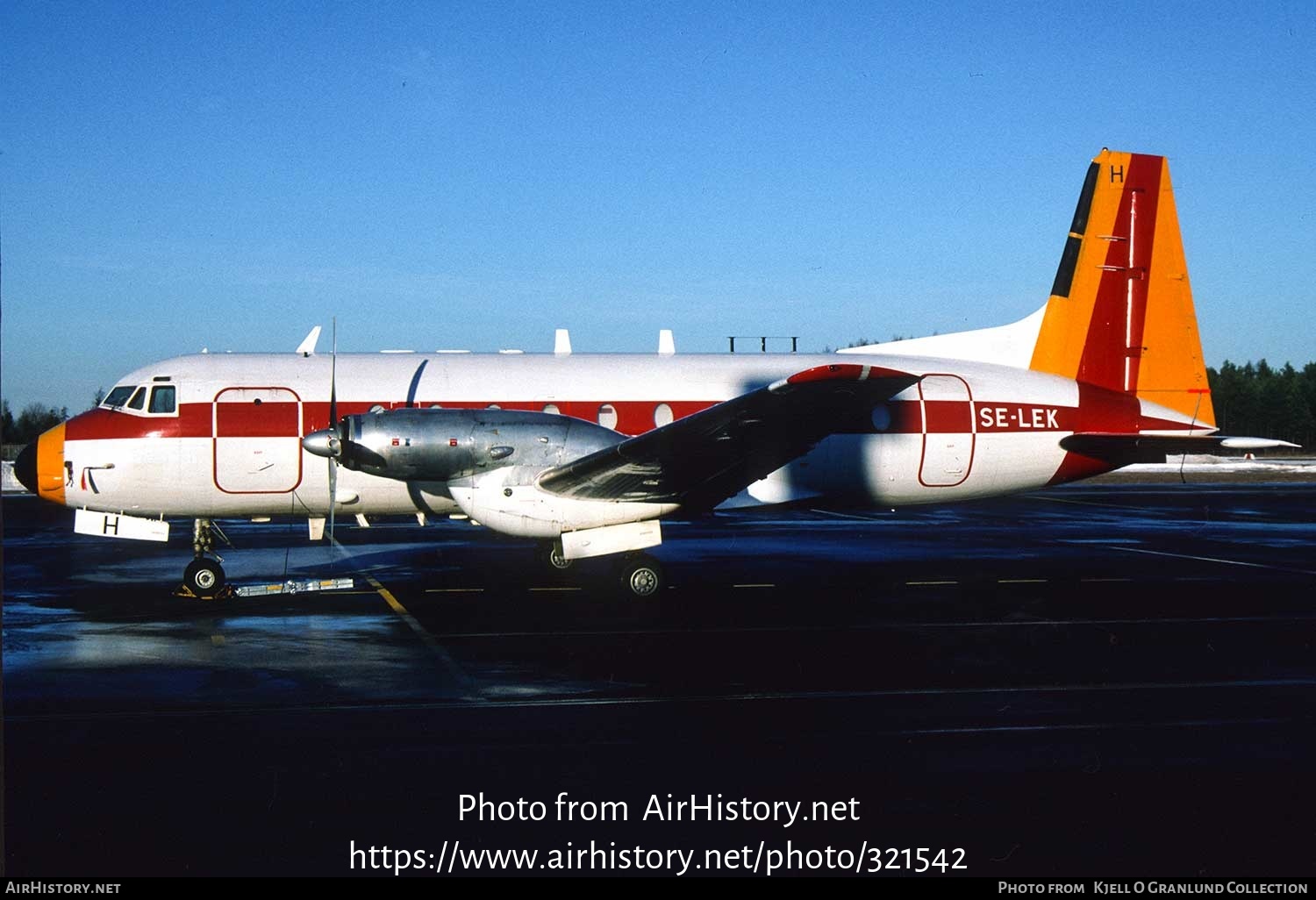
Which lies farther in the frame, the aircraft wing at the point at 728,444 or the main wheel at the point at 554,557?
the main wheel at the point at 554,557

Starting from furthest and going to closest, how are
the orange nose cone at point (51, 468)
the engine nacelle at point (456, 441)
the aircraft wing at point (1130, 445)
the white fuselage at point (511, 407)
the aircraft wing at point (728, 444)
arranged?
the aircraft wing at point (1130, 445), the white fuselage at point (511, 407), the orange nose cone at point (51, 468), the engine nacelle at point (456, 441), the aircraft wing at point (728, 444)

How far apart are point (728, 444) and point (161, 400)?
7.73 m

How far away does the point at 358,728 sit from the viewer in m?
7.94

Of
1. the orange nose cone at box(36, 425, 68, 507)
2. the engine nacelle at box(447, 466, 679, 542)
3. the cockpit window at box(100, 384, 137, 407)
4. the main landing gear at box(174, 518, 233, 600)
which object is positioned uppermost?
the cockpit window at box(100, 384, 137, 407)

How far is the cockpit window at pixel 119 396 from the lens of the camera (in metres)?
15.5

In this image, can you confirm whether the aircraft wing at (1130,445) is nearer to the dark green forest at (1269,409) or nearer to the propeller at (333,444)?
the propeller at (333,444)

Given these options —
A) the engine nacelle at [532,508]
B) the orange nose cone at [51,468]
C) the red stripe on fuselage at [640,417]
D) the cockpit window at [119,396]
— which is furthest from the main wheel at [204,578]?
the engine nacelle at [532,508]

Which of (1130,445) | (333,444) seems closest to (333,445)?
(333,444)

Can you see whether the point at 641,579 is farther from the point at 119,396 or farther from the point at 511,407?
the point at 119,396

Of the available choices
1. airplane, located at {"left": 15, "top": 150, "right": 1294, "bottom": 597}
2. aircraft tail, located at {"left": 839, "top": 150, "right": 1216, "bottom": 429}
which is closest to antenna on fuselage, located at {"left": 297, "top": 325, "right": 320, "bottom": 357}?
airplane, located at {"left": 15, "top": 150, "right": 1294, "bottom": 597}

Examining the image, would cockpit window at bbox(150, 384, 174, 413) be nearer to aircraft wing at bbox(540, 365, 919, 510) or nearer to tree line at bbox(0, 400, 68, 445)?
aircraft wing at bbox(540, 365, 919, 510)

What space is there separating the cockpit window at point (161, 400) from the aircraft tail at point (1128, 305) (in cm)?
1240

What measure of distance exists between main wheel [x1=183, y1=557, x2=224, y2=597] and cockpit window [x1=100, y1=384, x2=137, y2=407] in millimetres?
2695

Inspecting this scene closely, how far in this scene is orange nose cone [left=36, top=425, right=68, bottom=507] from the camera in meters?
14.9
